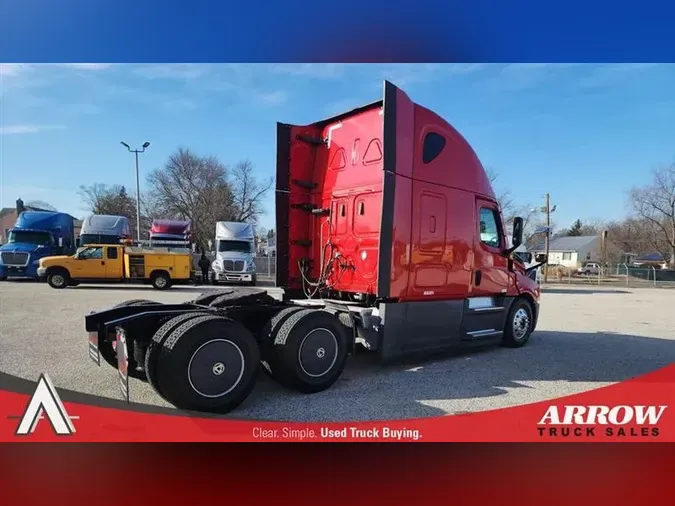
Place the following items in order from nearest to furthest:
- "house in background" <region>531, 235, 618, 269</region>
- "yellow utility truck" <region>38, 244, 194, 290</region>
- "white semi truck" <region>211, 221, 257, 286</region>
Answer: "house in background" <region>531, 235, 618, 269</region> < "yellow utility truck" <region>38, 244, 194, 290</region> < "white semi truck" <region>211, 221, 257, 286</region>

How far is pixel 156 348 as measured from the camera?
2.95 m

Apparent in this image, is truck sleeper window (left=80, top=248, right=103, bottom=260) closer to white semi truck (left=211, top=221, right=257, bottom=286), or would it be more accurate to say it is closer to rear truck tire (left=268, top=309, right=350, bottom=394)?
white semi truck (left=211, top=221, right=257, bottom=286)

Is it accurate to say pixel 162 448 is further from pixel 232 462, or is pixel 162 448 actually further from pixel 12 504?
pixel 12 504

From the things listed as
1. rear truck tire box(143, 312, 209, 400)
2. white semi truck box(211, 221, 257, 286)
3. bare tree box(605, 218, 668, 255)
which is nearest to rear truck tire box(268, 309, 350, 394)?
rear truck tire box(143, 312, 209, 400)

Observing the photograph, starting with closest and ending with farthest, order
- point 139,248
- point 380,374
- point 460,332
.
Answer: point 380,374, point 460,332, point 139,248

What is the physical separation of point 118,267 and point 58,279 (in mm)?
1816

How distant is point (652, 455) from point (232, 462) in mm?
2927

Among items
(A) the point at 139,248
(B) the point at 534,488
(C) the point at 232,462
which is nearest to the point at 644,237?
(B) the point at 534,488

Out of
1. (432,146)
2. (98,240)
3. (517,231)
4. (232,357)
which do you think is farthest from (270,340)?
(98,240)

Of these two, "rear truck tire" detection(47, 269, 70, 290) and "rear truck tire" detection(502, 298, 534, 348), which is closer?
"rear truck tire" detection(502, 298, 534, 348)

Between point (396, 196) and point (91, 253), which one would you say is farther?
point (91, 253)

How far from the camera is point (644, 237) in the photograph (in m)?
3.94

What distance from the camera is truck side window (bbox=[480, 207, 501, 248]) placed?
15.4 feet

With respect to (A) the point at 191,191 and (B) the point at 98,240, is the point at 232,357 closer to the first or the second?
(A) the point at 191,191
